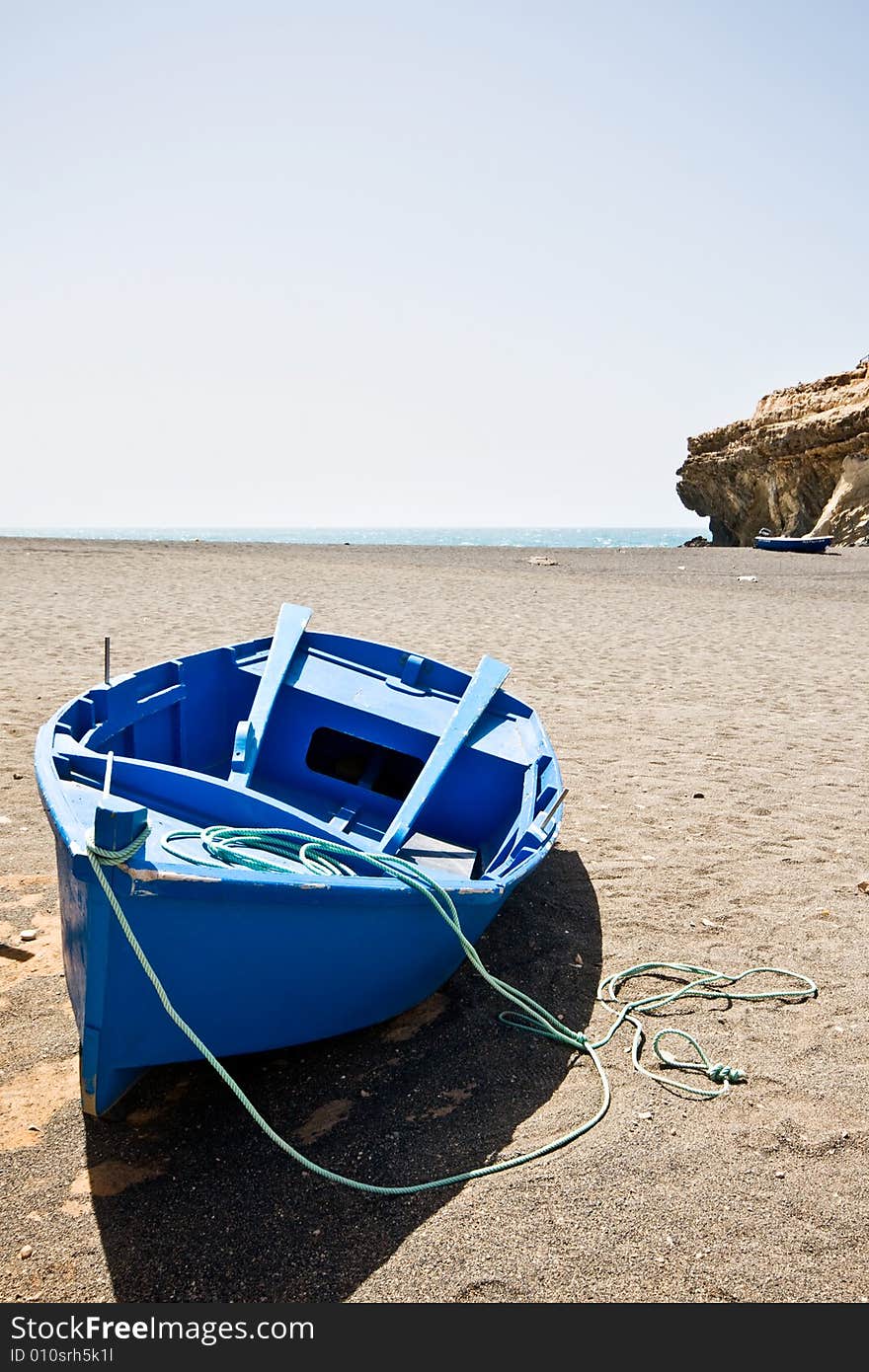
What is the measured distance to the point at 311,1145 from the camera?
126 inches

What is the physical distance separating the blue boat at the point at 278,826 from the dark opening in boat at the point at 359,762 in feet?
0.05

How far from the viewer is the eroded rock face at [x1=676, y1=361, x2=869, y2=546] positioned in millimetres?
39062

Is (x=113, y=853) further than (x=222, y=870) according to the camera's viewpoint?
No

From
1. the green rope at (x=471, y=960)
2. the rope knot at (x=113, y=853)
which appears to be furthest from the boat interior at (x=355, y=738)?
the rope knot at (x=113, y=853)

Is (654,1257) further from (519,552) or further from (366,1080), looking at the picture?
(519,552)

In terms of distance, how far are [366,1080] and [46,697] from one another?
20.4 ft

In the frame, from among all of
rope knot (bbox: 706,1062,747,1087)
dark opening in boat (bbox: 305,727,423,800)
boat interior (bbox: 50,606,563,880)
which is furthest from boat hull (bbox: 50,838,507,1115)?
dark opening in boat (bbox: 305,727,423,800)

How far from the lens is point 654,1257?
8.97ft

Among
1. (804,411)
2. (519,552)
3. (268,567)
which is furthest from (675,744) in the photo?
(804,411)

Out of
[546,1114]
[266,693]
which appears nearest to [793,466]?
[266,693]

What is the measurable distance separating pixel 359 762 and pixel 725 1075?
3.25m

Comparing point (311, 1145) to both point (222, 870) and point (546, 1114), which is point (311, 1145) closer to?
point (546, 1114)

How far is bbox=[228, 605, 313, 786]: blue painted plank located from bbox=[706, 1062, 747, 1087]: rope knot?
2585 mm

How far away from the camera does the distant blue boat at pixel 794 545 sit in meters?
35.9
